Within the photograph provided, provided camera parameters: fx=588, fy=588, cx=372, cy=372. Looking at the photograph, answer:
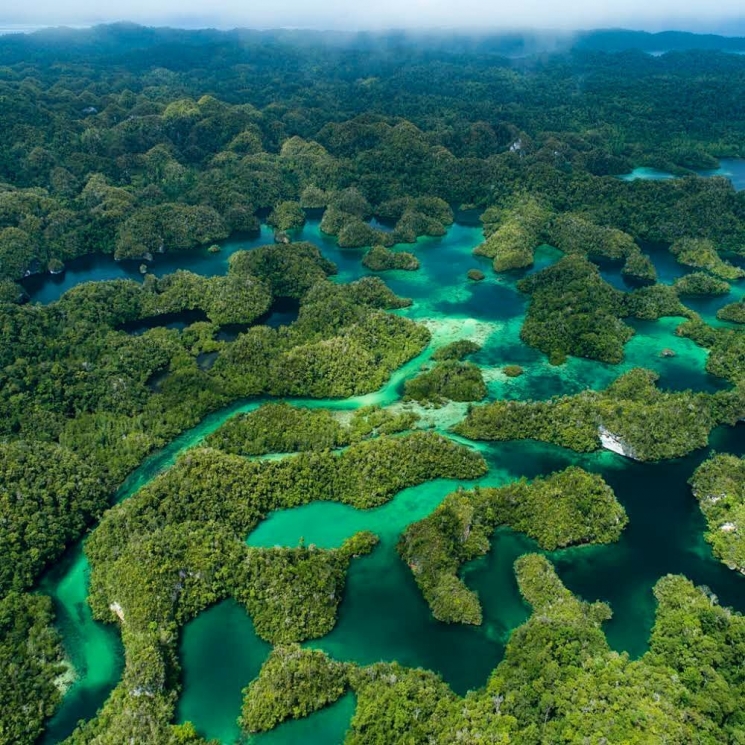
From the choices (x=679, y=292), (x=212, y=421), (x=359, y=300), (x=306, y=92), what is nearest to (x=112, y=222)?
(x=359, y=300)

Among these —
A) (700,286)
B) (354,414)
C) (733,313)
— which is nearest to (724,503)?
(354,414)

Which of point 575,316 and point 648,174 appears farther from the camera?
point 648,174

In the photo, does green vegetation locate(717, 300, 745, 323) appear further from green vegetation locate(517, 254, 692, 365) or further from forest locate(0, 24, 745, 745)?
green vegetation locate(517, 254, 692, 365)

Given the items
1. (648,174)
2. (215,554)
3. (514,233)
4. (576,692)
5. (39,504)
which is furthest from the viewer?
(648,174)

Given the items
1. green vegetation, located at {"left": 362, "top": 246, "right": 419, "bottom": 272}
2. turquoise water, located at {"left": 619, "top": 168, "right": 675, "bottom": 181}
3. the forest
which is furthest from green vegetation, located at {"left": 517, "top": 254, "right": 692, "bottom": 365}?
turquoise water, located at {"left": 619, "top": 168, "right": 675, "bottom": 181}

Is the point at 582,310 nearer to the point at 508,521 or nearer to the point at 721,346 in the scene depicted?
the point at 721,346

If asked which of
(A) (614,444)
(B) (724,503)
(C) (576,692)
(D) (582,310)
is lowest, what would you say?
(B) (724,503)
